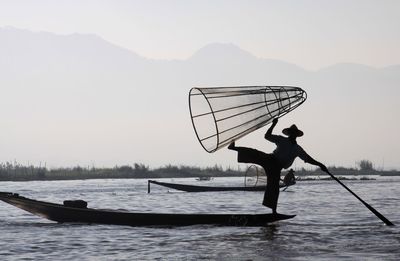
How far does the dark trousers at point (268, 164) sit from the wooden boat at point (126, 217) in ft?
2.38

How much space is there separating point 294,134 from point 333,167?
331 ft

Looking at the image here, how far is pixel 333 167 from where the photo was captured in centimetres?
11162

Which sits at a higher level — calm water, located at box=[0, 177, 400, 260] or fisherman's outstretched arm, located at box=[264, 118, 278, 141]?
fisherman's outstretched arm, located at box=[264, 118, 278, 141]

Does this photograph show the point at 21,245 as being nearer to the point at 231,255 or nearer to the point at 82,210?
the point at 82,210

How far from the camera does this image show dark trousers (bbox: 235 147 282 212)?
12.9 m

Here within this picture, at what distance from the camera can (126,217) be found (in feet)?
51.9

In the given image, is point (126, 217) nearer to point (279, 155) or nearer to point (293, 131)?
point (279, 155)

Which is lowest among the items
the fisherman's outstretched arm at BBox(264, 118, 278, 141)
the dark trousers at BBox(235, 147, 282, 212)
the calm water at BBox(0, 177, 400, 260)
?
the calm water at BBox(0, 177, 400, 260)

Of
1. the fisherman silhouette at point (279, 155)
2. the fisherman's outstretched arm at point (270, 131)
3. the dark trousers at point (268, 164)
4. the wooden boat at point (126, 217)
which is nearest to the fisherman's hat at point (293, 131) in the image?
the fisherman silhouette at point (279, 155)

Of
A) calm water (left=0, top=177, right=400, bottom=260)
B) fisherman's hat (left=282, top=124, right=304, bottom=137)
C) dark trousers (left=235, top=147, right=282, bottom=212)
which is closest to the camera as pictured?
calm water (left=0, top=177, right=400, bottom=260)

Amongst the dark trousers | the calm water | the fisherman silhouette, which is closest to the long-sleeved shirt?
the fisherman silhouette

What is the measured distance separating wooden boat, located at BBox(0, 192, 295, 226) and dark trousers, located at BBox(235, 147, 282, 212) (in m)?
0.73

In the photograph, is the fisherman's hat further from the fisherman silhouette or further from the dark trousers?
the dark trousers

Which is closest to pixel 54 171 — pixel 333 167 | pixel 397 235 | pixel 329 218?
pixel 333 167
